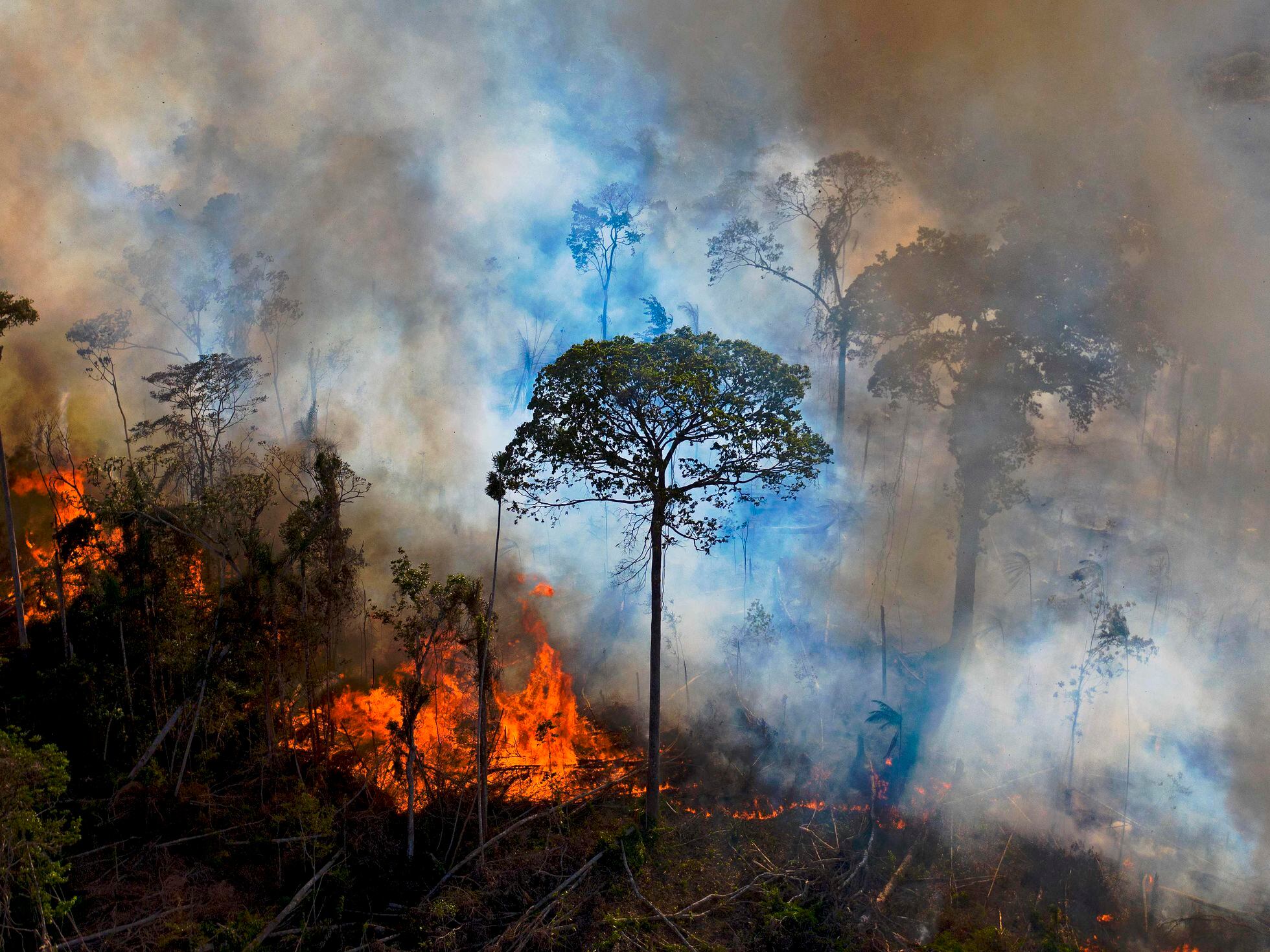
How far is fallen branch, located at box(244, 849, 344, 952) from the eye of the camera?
1387 centimetres

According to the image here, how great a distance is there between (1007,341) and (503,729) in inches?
759

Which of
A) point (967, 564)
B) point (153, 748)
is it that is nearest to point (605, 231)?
point (967, 564)

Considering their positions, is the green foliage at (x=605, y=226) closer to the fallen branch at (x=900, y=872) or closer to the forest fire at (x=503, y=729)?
the forest fire at (x=503, y=729)

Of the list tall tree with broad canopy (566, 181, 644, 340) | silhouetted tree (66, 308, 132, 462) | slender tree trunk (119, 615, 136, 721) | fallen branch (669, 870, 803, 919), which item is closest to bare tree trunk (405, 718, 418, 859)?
fallen branch (669, 870, 803, 919)

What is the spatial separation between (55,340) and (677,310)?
25468 mm

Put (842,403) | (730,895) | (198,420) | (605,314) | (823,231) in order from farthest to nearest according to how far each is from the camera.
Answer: (605,314) < (823,231) < (842,403) < (198,420) < (730,895)

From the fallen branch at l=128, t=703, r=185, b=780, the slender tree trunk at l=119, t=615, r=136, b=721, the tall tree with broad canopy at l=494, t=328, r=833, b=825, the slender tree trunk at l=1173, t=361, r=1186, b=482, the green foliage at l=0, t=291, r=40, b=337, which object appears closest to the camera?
the tall tree with broad canopy at l=494, t=328, r=833, b=825

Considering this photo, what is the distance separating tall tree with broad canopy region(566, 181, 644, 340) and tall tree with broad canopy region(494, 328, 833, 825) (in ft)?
51.9

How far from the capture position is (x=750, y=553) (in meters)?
27.7

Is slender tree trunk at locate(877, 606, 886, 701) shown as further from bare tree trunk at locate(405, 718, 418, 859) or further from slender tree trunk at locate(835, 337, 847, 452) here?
bare tree trunk at locate(405, 718, 418, 859)

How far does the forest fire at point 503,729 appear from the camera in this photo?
19.4m

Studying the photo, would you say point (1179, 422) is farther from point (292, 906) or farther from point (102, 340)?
point (102, 340)

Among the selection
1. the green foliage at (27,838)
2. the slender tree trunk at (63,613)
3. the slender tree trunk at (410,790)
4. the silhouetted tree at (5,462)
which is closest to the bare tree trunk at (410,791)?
the slender tree trunk at (410,790)

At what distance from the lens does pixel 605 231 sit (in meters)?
31.6
